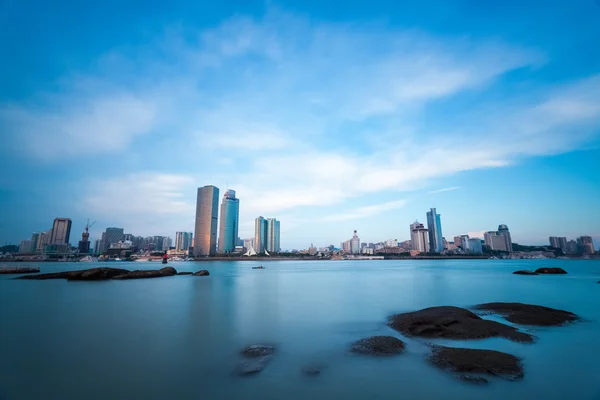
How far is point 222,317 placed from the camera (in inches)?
727

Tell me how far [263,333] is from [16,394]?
8993 millimetres

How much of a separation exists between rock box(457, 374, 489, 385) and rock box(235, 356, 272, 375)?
6.17 m

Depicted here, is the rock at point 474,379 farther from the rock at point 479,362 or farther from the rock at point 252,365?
the rock at point 252,365

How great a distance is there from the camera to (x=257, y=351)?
1116cm

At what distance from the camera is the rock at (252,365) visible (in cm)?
910

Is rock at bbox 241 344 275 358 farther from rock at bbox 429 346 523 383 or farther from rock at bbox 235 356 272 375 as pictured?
rock at bbox 429 346 523 383

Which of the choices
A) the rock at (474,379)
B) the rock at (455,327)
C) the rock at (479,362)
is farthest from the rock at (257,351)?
the rock at (455,327)

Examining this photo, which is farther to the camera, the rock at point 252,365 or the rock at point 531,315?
the rock at point 531,315

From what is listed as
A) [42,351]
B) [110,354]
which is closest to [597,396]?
[110,354]

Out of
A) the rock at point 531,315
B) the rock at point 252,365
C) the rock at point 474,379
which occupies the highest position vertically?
the rock at point 474,379

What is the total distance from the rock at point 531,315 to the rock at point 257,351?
46.6 feet

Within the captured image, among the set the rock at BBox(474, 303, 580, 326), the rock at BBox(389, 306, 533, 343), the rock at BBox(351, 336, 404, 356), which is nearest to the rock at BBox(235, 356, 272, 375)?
the rock at BBox(351, 336, 404, 356)

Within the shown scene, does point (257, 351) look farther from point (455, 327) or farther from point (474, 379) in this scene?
point (455, 327)

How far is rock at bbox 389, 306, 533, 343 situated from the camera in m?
12.7
